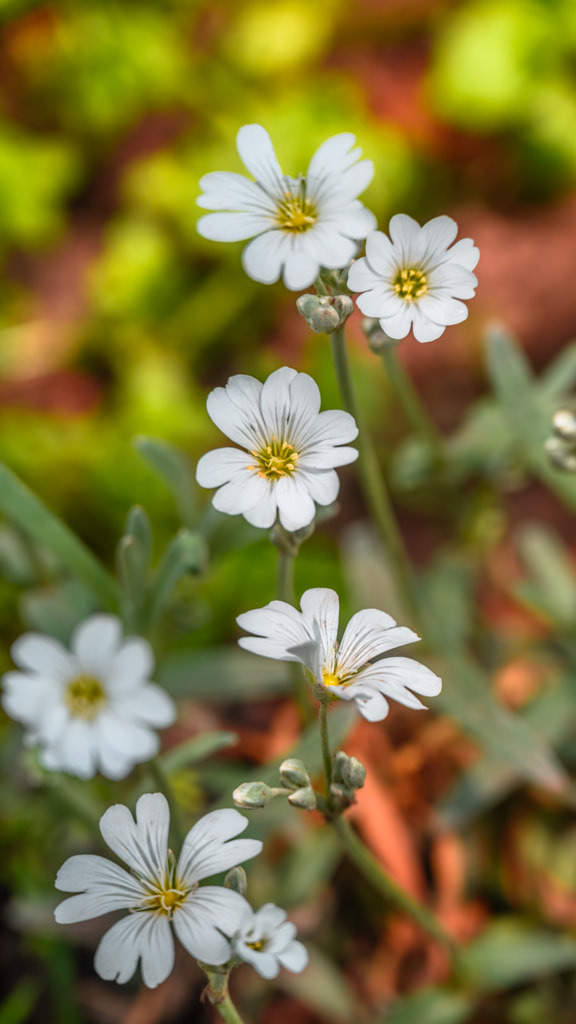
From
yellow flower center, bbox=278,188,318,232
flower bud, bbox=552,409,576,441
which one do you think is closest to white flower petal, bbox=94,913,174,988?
yellow flower center, bbox=278,188,318,232

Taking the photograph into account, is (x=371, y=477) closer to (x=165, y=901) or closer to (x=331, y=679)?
(x=331, y=679)

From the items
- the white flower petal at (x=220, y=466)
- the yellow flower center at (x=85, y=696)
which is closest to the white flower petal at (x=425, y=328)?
the white flower petal at (x=220, y=466)

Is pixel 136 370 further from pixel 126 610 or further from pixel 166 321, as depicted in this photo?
pixel 126 610

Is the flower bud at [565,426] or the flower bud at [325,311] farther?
the flower bud at [565,426]

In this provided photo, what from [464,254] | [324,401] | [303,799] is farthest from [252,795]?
[324,401]

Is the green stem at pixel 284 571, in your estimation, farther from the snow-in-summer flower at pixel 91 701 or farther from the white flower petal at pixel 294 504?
the snow-in-summer flower at pixel 91 701

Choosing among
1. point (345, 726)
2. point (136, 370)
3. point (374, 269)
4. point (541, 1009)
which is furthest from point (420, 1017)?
point (136, 370)
